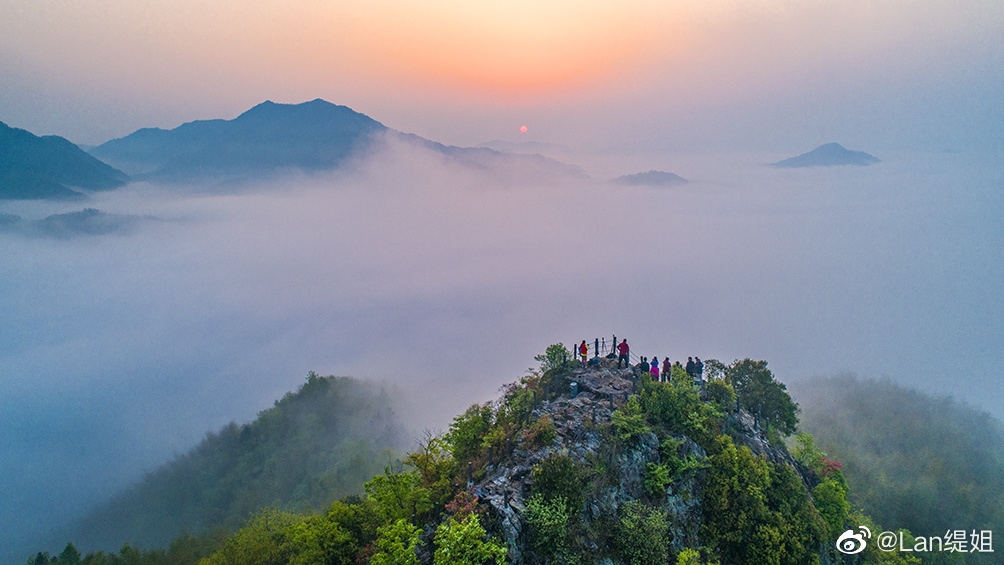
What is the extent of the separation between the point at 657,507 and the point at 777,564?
316 inches

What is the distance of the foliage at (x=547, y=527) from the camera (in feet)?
69.5

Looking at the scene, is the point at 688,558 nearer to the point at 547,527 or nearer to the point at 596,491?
the point at 596,491

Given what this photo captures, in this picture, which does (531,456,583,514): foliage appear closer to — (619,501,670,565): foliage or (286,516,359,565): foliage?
(619,501,670,565): foliage

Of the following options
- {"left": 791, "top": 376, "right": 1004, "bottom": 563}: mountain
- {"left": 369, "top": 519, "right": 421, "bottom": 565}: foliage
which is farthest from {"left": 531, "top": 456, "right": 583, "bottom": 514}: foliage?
{"left": 791, "top": 376, "right": 1004, "bottom": 563}: mountain

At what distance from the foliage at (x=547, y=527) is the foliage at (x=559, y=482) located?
71 cm

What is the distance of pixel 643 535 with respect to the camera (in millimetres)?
22484

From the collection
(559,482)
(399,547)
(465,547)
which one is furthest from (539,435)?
(399,547)

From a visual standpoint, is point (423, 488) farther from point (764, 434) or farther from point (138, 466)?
point (138, 466)

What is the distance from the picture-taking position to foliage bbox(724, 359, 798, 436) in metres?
39.3

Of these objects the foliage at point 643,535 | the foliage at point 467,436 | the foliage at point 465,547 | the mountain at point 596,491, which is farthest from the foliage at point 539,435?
the foliage at point 465,547

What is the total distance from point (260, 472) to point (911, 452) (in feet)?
535

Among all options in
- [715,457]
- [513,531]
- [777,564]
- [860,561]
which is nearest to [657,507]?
[715,457]

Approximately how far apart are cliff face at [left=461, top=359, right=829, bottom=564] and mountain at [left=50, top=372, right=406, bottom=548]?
8423 cm

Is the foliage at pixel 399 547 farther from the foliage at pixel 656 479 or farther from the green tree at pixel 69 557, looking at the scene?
the green tree at pixel 69 557
